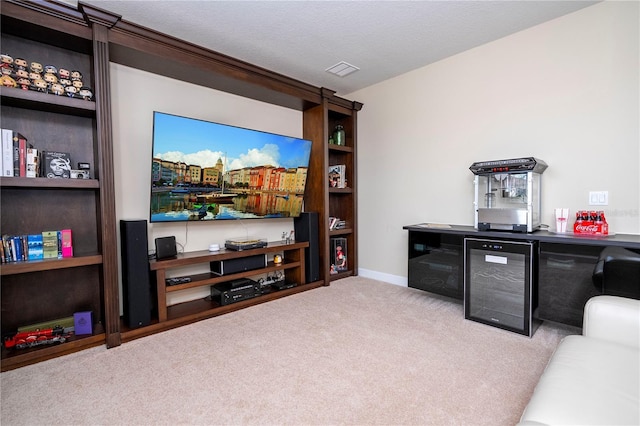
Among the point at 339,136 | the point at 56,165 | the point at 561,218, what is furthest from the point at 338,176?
the point at 56,165

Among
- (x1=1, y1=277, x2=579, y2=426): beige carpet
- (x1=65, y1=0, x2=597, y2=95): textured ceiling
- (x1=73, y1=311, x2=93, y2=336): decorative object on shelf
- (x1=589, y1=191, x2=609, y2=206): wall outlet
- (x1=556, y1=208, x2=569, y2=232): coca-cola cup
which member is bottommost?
(x1=1, y1=277, x2=579, y2=426): beige carpet

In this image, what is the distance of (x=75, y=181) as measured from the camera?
207 cm

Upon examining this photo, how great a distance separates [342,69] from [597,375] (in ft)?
10.5

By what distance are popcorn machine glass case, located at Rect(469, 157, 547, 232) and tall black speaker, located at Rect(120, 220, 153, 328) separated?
9.23ft

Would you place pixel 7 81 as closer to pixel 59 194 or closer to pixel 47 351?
pixel 59 194

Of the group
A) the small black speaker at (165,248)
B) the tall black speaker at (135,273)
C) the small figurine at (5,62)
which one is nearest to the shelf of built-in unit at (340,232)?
the small black speaker at (165,248)

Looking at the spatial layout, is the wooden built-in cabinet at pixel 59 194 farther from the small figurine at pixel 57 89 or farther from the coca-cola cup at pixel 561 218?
the coca-cola cup at pixel 561 218

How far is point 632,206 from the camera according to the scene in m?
2.19

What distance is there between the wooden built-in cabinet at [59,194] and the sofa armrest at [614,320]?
2.86 meters

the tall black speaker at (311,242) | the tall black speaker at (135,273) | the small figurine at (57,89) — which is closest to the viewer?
the small figurine at (57,89)

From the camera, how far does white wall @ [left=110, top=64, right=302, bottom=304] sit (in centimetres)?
260

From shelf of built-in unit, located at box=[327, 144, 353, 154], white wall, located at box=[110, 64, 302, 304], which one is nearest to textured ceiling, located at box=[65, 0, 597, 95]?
white wall, located at box=[110, 64, 302, 304]

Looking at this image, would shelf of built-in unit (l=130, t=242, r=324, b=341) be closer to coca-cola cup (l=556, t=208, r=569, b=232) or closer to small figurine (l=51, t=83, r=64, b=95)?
small figurine (l=51, t=83, r=64, b=95)

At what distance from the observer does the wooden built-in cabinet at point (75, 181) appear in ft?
6.51
